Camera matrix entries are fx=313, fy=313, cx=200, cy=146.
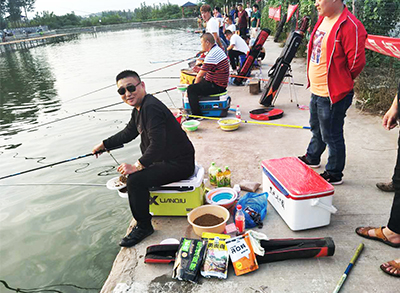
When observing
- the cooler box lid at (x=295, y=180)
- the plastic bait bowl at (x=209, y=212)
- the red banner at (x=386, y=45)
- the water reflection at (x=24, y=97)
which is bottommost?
the water reflection at (x=24, y=97)

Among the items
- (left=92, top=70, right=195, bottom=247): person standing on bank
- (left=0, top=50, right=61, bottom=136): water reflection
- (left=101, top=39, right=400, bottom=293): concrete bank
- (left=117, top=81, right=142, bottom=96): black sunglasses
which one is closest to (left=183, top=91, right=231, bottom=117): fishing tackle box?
(left=101, top=39, right=400, bottom=293): concrete bank

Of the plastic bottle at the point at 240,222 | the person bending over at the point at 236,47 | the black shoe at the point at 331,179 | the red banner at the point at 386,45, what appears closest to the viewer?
the plastic bottle at the point at 240,222

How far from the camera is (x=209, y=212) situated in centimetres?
305

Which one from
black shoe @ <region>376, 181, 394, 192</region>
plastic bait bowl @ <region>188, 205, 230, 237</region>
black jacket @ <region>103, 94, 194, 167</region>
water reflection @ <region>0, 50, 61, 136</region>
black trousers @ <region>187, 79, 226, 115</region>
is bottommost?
water reflection @ <region>0, 50, 61, 136</region>

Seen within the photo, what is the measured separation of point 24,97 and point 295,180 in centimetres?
1322

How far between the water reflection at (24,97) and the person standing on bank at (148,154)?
7459 mm

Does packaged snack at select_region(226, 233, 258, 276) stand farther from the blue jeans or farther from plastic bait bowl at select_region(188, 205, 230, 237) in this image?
the blue jeans

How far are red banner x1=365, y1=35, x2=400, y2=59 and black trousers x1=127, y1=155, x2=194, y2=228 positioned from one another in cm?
321

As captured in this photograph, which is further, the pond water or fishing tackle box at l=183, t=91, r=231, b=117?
fishing tackle box at l=183, t=91, r=231, b=117

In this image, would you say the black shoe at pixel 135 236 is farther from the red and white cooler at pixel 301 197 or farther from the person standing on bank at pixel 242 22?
the person standing on bank at pixel 242 22

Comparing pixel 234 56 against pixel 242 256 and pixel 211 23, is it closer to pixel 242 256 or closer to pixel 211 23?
pixel 211 23

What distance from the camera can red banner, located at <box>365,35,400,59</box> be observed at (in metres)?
4.11

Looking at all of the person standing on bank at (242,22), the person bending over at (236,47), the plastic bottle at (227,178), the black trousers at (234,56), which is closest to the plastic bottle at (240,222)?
the plastic bottle at (227,178)

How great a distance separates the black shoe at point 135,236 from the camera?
291cm
